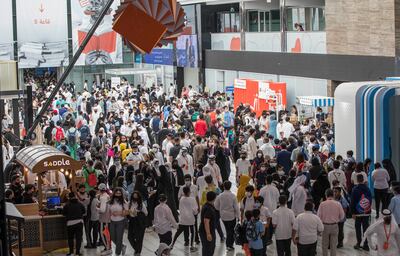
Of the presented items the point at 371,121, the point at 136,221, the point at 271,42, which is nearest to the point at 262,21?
the point at 271,42

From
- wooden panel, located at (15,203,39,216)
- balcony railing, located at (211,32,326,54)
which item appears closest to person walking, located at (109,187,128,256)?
wooden panel, located at (15,203,39,216)

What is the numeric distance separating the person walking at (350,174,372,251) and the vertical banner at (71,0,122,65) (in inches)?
1401

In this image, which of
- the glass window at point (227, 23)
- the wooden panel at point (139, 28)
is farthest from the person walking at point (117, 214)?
the glass window at point (227, 23)

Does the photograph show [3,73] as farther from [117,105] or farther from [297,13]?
[297,13]

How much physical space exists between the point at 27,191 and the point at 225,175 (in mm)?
6508

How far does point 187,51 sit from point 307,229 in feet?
108

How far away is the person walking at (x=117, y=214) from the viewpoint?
1698 cm

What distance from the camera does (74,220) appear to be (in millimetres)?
17312

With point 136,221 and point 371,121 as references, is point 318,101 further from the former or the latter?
point 136,221

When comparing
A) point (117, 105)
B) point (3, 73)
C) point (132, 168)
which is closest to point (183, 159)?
point (132, 168)

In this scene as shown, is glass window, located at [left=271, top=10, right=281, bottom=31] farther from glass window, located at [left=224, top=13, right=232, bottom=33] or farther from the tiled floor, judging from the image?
the tiled floor

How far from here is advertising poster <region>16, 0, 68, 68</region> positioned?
50.5 m

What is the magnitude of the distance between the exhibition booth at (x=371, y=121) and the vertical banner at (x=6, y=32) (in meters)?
29.9

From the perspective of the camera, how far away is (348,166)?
1980 cm
